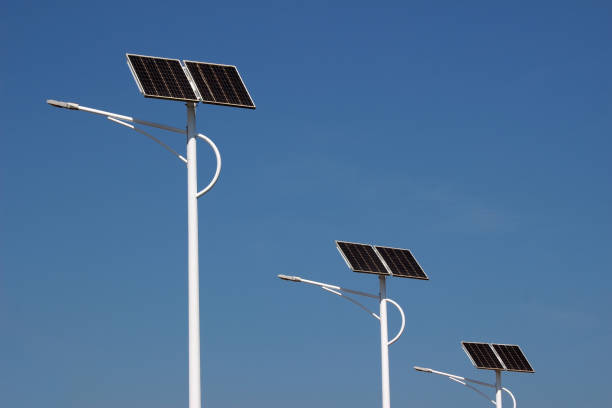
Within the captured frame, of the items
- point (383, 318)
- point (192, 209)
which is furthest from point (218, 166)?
point (383, 318)

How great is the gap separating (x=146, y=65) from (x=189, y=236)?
192 inches

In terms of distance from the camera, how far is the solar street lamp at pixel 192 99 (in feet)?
70.3

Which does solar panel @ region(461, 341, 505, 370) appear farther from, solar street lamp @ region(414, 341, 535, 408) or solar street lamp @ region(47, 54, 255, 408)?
solar street lamp @ region(47, 54, 255, 408)

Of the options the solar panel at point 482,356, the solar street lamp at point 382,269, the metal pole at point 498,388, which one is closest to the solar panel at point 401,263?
the solar street lamp at point 382,269

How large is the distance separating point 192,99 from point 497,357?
72.6 ft

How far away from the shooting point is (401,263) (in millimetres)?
36625

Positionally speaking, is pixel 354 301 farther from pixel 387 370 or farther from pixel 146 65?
pixel 146 65

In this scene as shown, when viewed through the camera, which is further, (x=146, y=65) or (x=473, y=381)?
(x=473, y=381)

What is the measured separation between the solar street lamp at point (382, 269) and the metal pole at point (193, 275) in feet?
36.1

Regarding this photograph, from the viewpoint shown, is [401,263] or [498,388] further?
[498,388]

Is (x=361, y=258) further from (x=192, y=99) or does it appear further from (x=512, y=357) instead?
(x=192, y=99)

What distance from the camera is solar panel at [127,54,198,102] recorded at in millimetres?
23359

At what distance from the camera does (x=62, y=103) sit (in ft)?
73.0

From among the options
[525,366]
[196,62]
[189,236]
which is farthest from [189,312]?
[525,366]
